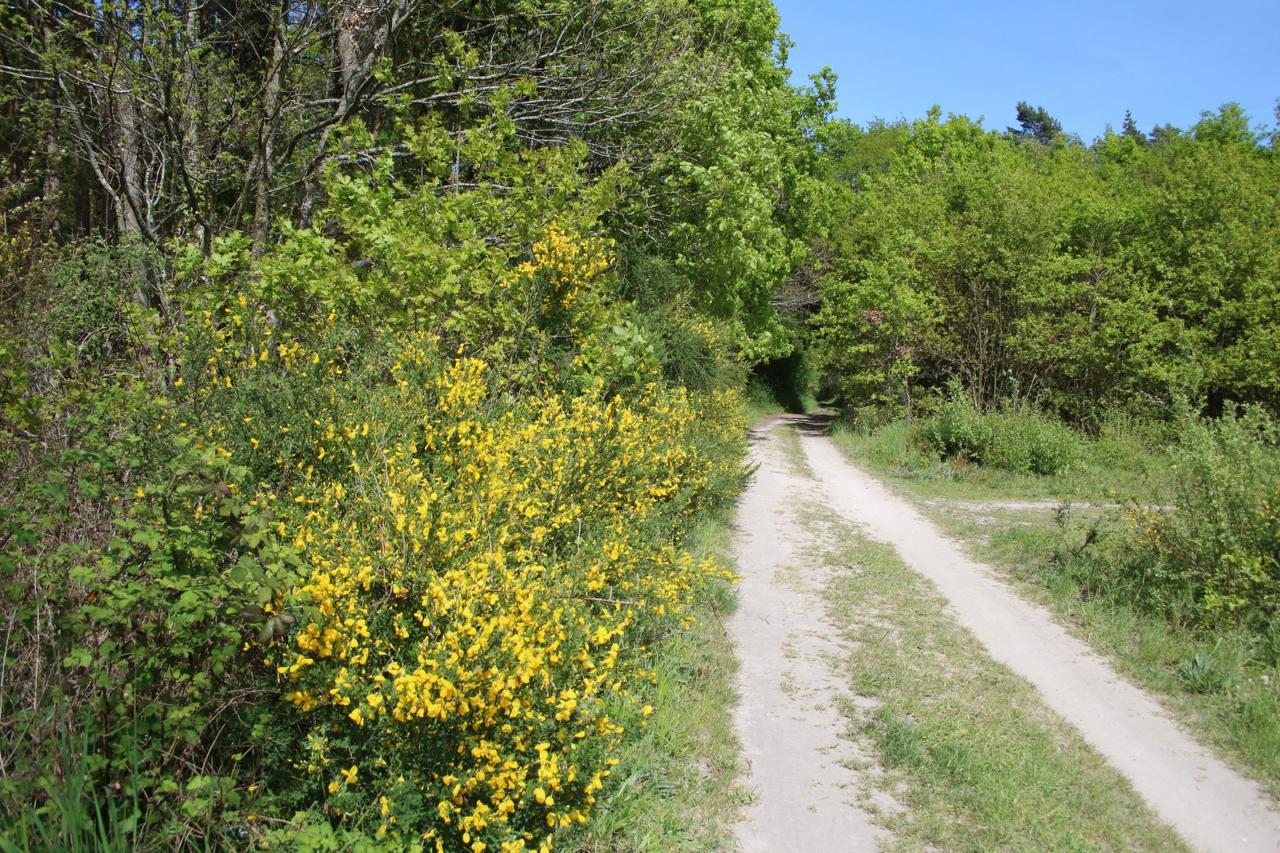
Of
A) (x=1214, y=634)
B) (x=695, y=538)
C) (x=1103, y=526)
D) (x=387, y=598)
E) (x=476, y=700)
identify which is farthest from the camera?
(x=1103, y=526)

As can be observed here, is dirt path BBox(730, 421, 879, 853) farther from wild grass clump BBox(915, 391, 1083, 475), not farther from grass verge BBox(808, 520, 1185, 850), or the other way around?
wild grass clump BBox(915, 391, 1083, 475)

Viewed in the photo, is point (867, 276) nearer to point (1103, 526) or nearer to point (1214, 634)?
point (1103, 526)

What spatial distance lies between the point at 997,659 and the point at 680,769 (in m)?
3.16

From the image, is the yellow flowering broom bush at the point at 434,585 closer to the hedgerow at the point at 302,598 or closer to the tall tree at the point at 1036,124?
the hedgerow at the point at 302,598

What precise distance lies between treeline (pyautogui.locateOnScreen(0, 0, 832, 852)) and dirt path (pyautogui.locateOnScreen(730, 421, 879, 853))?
719mm

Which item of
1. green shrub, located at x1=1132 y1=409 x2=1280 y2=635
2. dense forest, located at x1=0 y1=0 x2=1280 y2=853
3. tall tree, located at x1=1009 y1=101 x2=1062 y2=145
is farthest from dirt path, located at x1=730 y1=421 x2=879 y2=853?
tall tree, located at x1=1009 y1=101 x2=1062 y2=145

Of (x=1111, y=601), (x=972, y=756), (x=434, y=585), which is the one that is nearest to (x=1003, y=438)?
(x=1111, y=601)

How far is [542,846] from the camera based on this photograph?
296cm

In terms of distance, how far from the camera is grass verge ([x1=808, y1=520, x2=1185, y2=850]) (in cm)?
410

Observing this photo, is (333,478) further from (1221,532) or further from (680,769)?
(1221,532)

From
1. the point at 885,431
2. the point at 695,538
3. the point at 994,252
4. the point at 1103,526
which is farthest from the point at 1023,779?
the point at 994,252

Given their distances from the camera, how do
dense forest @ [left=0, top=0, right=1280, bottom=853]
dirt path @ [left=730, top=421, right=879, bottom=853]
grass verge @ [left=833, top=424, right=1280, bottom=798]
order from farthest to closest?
1. grass verge @ [left=833, top=424, right=1280, bottom=798]
2. dirt path @ [left=730, top=421, right=879, bottom=853]
3. dense forest @ [left=0, top=0, right=1280, bottom=853]

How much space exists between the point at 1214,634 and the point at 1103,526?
Result: 3339 millimetres

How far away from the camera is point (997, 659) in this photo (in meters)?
6.38
